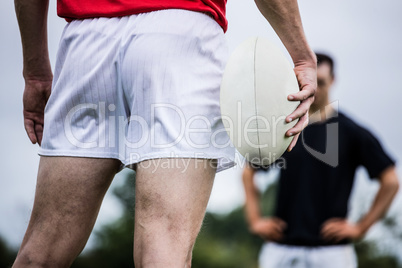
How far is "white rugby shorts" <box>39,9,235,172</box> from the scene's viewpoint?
195cm

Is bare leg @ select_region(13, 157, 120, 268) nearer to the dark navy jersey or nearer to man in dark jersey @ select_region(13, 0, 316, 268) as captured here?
man in dark jersey @ select_region(13, 0, 316, 268)

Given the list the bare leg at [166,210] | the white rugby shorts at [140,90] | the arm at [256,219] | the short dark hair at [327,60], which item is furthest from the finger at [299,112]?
the short dark hair at [327,60]

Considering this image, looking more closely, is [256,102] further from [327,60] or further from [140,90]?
[327,60]

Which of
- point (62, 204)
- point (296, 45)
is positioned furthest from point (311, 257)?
point (62, 204)

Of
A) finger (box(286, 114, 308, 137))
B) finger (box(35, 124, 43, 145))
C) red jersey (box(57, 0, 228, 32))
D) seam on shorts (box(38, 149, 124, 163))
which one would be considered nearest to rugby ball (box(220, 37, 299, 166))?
finger (box(286, 114, 308, 137))

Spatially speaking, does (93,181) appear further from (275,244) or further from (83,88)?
(275,244)

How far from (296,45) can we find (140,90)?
602 mm

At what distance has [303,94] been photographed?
2.11 metres

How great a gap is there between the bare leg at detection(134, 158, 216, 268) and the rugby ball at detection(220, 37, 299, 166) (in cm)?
22

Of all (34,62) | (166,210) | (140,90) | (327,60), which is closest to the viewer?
(166,210)

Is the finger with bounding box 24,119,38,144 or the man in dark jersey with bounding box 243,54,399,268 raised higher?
the finger with bounding box 24,119,38,144

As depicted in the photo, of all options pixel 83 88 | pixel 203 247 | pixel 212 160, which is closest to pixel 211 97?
pixel 212 160

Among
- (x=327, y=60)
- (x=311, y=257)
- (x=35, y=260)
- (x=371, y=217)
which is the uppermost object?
(x=35, y=260)

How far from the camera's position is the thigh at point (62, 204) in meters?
2.08
